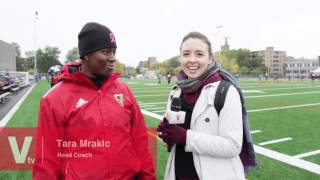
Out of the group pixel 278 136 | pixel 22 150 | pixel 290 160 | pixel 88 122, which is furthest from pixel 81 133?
pixel 278 136

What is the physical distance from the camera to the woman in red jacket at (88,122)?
196cm

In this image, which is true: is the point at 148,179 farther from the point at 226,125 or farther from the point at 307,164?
the point at 307,164

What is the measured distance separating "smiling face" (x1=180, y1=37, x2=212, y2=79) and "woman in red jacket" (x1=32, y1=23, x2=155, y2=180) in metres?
0.46

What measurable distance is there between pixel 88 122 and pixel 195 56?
79 centimetres

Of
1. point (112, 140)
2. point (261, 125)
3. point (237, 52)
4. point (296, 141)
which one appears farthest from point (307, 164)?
point (237, 52)

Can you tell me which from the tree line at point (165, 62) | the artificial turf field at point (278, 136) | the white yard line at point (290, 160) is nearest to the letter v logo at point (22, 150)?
the artificial turf field at point (278, 136)

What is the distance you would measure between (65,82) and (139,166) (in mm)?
723

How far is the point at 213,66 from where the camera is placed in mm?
2193

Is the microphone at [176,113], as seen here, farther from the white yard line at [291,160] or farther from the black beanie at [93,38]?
the white yard line at [291,160]

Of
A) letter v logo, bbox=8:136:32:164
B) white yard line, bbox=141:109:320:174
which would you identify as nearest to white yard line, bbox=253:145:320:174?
white yard line, bbox=141:109:320:174

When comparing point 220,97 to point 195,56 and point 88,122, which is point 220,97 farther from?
point 88,122

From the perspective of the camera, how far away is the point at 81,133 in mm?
1983

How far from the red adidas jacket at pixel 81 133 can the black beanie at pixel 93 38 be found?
18 centimetres

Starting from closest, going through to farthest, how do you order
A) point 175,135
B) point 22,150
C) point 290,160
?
1. point 175,135
2. point 22,150
3. point 290,160
